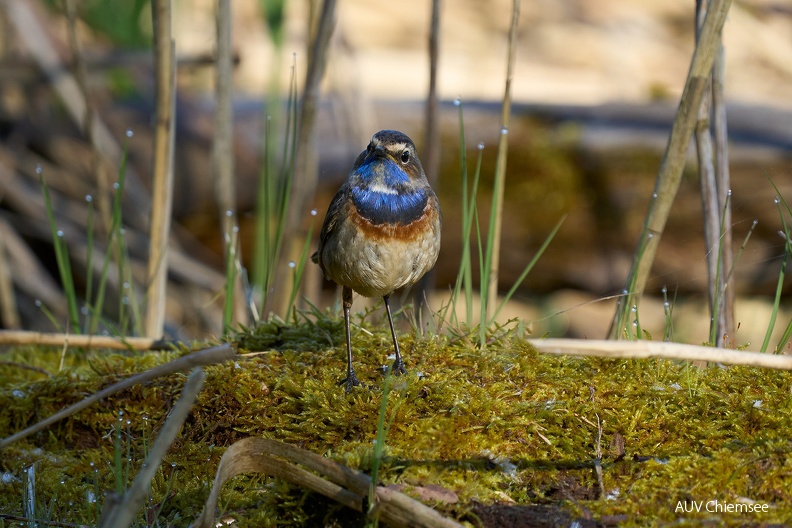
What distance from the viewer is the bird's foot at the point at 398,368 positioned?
2.61 m

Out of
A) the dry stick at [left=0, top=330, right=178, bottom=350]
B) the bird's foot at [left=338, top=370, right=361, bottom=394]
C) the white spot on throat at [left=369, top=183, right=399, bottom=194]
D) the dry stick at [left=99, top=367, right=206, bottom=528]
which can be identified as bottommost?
the dry stick at [left=0, top=330, right=178, bottom=350]

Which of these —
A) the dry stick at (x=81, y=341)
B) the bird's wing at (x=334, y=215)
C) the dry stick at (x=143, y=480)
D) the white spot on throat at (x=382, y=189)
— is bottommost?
the dry stick at (x=81, y=341)

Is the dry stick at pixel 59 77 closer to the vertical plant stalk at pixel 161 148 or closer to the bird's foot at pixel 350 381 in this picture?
the vertical plant stalk at pixel 161 148

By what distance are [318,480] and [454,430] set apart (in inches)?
19.1

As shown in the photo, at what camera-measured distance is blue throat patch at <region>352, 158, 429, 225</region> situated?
2.86 metres

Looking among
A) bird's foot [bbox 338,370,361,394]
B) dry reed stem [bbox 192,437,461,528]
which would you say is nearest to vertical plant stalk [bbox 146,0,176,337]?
bird's foot [bbox 338,370,361,394]

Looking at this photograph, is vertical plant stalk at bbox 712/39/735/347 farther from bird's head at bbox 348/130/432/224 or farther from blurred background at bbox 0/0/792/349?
blurred background at bbox 0/0/792/349

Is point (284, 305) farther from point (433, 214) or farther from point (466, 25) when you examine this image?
point (466, 25)

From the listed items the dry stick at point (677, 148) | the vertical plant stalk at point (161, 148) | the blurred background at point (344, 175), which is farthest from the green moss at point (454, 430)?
the blurred background at point (344, 175)

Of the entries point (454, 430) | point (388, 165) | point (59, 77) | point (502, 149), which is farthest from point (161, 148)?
point (59, 77)

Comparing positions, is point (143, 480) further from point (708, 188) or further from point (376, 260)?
point (708, 188)

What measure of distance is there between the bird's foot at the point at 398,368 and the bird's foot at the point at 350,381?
0.45 feet

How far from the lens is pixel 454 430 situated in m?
2.24

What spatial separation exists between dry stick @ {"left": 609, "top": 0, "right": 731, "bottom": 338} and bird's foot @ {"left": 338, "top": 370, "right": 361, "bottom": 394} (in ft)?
3.06
